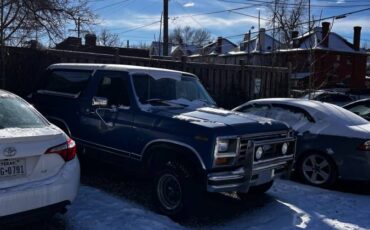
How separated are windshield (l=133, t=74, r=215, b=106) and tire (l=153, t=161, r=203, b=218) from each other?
119cm

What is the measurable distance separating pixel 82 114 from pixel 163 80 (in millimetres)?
1361

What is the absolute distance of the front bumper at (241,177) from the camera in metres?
5.09

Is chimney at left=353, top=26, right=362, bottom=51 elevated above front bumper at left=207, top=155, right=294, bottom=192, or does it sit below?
above

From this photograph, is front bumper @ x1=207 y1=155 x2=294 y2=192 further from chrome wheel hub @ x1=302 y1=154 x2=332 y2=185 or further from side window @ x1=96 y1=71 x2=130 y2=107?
chrome wheel hub @ x1=302 y1=154 x2=332 y2=185

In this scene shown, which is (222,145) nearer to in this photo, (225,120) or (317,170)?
(225,120)

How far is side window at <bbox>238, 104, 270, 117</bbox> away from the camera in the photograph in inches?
334

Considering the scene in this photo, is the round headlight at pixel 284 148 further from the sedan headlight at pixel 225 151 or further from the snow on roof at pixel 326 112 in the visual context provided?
the snow on roof at pixel 326 112

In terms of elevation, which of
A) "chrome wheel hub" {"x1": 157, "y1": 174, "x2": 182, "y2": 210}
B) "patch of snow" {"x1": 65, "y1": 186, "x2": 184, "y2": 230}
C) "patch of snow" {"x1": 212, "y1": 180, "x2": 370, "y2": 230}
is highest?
"chrome wheel hub" {"x1": 157, "y1": 174, "x2": 182, "y2": 210}

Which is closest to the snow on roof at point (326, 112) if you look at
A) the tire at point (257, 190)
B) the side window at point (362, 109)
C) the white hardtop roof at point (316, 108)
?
the white hardtop roof at point (316, 108)

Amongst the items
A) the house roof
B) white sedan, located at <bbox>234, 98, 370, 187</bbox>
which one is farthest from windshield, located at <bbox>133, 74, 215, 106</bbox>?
the house roof

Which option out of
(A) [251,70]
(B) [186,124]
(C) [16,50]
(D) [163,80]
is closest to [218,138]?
(B) [186,124]

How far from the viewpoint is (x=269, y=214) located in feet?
19.4

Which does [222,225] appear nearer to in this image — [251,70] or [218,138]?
[218,138]

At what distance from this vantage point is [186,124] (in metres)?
5.36
